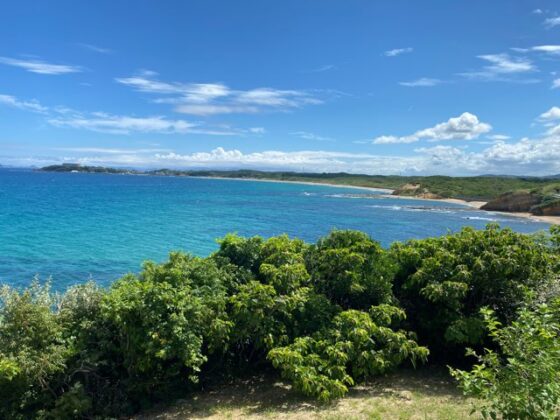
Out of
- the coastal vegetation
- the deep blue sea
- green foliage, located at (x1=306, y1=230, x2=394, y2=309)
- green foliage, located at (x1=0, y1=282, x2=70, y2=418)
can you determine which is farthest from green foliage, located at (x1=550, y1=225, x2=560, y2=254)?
green foliage, located at (x1=0, y1=282, x2=70, y2=418)

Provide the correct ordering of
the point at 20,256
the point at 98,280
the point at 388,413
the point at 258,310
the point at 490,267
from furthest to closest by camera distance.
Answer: the point at 20,256
the point at 98,280
the point at 490,267
the point at 258,310
the point at 388,413

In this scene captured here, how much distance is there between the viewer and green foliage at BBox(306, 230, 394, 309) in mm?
12578

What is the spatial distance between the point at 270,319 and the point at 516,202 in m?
93.1

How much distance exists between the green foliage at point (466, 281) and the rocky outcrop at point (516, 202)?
8397cm

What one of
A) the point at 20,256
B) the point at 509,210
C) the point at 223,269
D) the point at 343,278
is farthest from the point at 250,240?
the point at 509,210

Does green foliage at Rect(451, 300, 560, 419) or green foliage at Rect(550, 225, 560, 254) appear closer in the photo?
green foliage at Rect(451, 300, 560, 419)

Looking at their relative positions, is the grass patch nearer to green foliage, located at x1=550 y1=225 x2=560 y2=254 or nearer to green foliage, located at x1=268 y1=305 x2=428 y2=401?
green foliage, located at x1=268 y1=305 x2=428 y2=401

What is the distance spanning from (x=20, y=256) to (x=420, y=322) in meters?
29.0

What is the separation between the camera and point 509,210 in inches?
3531

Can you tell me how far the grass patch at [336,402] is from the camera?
9500 mm

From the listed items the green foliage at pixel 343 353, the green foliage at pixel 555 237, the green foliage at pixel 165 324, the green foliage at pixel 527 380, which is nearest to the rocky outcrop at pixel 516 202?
the green foliage at pixel 555 237

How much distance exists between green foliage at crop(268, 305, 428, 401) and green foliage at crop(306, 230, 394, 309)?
111 cm

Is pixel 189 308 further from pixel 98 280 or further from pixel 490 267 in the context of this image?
pixel 98 280

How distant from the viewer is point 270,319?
36.4ft
